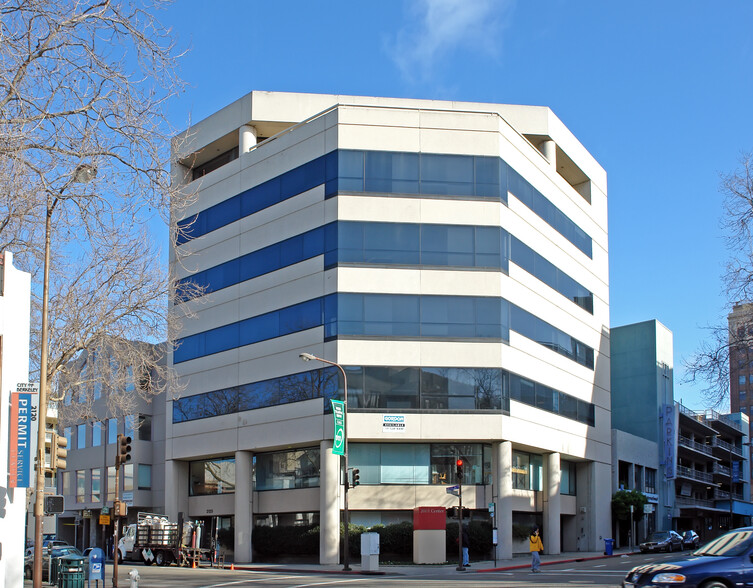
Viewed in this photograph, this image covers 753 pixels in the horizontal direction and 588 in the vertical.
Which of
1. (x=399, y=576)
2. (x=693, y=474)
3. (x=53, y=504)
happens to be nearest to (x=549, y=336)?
(x=399, y=576)

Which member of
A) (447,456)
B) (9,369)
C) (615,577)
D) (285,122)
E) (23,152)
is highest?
(285,122)

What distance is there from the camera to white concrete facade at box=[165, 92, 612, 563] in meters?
40.7

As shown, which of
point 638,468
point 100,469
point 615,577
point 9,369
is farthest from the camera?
point 638,468

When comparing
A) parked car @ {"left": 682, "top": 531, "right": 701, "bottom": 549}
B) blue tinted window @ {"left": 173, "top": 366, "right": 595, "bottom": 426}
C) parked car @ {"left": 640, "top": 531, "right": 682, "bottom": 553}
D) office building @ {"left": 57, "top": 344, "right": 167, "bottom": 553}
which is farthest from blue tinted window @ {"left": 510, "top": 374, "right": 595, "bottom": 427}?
office building @ {"left": 57, "top": 344, "right": 167, "bottom": 553}

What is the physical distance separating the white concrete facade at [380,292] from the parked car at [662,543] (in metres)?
2.70

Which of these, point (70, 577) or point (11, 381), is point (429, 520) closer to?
point (70, 577)

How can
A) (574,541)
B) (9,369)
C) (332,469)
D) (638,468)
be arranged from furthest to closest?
(638,468), (574,541), (332,469), (9,369)

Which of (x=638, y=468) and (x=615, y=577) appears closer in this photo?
(x=615, y=577)

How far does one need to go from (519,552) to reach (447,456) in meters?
7.24

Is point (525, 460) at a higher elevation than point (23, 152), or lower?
lower

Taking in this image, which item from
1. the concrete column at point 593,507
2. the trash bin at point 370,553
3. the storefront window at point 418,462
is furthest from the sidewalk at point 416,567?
the concrete column at point 593,507

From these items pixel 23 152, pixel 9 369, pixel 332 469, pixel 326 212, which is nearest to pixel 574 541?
pixel 332 469

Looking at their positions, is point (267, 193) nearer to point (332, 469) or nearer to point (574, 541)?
point (332, 469)

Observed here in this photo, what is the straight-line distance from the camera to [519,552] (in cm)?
4434
